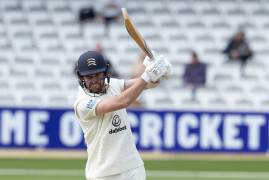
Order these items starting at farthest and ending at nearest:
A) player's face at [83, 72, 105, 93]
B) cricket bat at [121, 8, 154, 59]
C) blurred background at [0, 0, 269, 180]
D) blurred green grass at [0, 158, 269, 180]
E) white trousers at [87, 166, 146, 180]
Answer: blurred background at [0, 0, 269, 180], blurred green grass at [0, 158, 269, 180], white trousers at [87, 166, 146, 180], player's face at [83, 72, 105, 93], cricket bat at [121, 8, 154, 59]

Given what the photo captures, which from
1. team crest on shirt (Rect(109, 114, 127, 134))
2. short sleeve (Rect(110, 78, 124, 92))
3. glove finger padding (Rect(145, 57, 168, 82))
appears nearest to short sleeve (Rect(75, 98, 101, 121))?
team crest on shirt (Rect(109, 114, 127, 134))

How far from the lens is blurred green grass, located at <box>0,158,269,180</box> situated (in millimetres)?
12097

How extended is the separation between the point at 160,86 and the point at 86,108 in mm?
10372

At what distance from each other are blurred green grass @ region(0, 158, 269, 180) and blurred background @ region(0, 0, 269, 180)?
0.05 ft

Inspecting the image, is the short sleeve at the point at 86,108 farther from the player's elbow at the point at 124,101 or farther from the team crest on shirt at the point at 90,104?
the player's elbow at the point at 124,101

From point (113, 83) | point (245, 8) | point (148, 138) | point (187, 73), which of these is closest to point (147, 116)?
point (148, 138)

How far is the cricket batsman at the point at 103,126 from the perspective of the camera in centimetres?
580

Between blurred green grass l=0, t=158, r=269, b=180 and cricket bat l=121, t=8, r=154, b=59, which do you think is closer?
cricket bat l=121, t=8, r=154, b=59

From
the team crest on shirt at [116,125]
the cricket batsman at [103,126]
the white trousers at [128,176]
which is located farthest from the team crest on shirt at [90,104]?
the white trousers at [128,176]

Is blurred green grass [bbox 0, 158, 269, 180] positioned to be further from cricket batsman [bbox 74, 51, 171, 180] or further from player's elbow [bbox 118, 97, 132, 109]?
player's elbow [bbox 118, 97, 132, 109]

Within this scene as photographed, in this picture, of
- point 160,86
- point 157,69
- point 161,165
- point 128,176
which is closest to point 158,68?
point 157,69

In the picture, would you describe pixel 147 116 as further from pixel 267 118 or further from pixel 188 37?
pixel 188 37

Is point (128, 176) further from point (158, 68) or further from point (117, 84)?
point (158, 68)

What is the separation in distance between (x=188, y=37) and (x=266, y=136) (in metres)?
4.21
